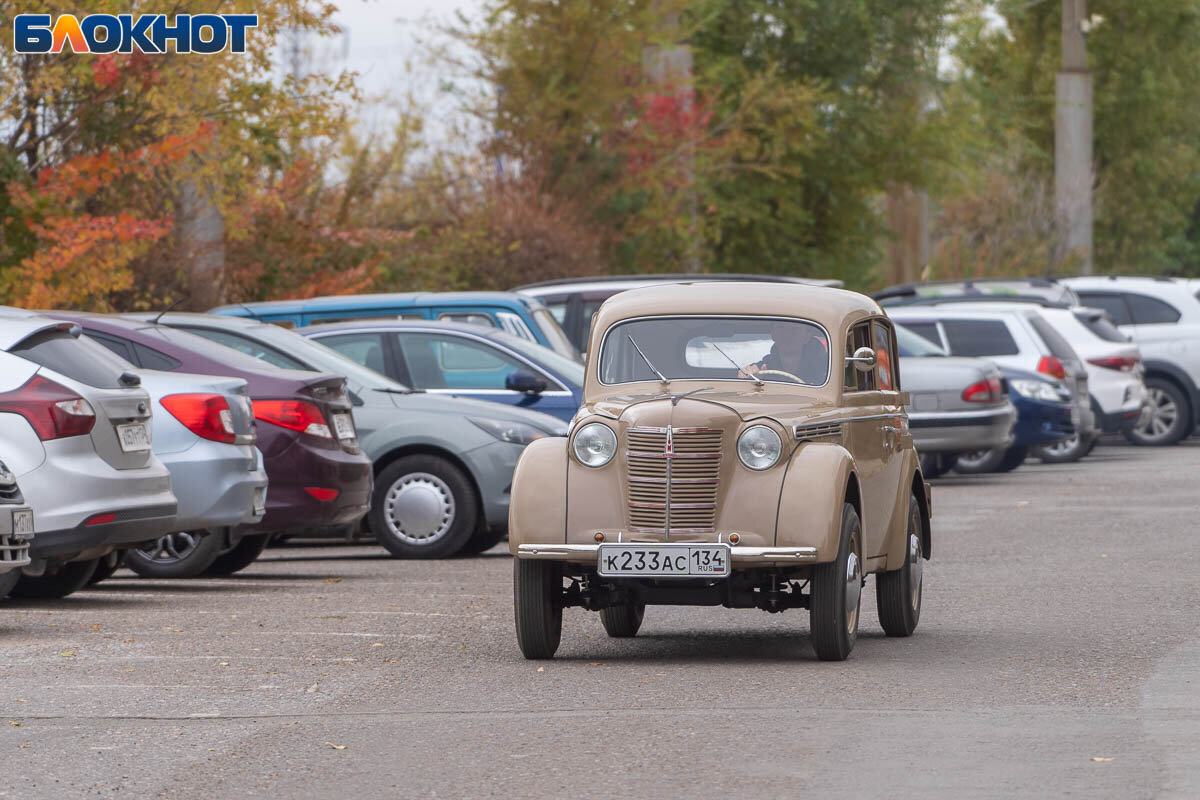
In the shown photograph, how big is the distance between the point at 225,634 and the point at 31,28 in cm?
1043

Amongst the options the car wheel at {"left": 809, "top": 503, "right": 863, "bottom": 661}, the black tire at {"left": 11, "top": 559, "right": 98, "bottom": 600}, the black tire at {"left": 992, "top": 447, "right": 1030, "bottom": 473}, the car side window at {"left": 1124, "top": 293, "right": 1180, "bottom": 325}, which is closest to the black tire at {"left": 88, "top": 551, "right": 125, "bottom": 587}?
the black tire at {"left": 11, "top": 559, "right": 98, "bottom": 600}

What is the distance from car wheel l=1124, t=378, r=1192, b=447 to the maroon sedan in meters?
16.4

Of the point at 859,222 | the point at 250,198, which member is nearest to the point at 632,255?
the point at 859,222

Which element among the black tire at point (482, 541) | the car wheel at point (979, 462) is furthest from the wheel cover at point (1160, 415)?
the black tire at point (482, 541)

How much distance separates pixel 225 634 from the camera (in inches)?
430

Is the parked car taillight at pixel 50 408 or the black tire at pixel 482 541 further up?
the parked car taillight at pixel 50 408

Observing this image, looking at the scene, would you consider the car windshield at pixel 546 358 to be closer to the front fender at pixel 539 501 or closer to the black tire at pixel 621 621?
the black tire at pixel 621 621

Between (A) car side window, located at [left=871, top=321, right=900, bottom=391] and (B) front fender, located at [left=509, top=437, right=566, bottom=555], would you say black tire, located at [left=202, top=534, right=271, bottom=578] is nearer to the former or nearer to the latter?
(A) car side window, located at [left=871, top=321, right=900, bottom=391]

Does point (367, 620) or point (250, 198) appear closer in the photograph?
point (367, 620)

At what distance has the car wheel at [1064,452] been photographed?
87.5 ft

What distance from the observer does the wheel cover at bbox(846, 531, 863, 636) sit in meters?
9.88

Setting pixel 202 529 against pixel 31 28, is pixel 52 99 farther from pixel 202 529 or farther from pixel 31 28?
pixel 202 529

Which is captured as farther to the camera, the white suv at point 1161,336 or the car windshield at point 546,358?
the white suv at point 1161,336

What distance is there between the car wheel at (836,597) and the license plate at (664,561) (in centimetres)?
45
